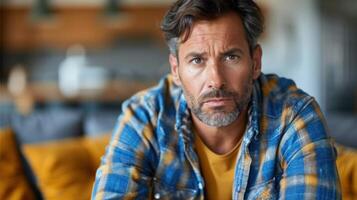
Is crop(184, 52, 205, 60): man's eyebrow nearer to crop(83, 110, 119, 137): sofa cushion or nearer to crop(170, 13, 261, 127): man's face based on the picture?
crop(170, 13, 261, 127): man's face

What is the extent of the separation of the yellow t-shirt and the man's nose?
22cm

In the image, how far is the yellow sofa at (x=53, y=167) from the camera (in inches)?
79.5

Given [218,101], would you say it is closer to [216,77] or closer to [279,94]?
[216,77]

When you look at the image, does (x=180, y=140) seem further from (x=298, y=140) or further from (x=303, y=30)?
(x=303, y=30)

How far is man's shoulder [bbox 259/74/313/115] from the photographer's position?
1.38 metres

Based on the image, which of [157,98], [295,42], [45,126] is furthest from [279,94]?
[295,42]

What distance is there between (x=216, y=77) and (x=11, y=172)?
113 cm

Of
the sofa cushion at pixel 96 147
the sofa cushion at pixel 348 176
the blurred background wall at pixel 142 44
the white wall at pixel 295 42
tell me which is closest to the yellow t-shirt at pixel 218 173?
the sofa cushion at pixel 348 176

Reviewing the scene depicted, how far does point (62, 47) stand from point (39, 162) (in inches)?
215

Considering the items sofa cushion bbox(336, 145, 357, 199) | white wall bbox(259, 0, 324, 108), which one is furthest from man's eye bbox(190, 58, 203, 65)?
white wall bbox(259, 0, 324, 108)

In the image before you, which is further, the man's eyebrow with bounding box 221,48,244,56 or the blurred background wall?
the blurred background wall

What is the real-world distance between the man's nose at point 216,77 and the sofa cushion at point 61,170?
37.0 inches

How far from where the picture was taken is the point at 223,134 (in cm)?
143

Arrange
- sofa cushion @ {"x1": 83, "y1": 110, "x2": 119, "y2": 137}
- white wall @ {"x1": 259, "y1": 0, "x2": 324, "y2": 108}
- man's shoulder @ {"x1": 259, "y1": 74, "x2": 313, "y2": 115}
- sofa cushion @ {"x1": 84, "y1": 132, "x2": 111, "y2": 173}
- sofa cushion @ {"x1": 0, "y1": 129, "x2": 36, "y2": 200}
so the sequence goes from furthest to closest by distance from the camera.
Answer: white wall @ {"x1": 259, "y1": 0, "x2": 324, "y2": 108}, sofa cushion @ {"x1": 83, "y1": 110, "x2": 119, "y2": 137}, sofa cushion @ {"x1": 84, "y1": 132, "x2": 111, "y2": 173}, sofa cushion @ {"x1": 0, "y1": 129, "x2": 36, "y2": 200}, man's shoulder @ {"x1": 259, "y1": 74, "x2": 313, "y2": 115}
